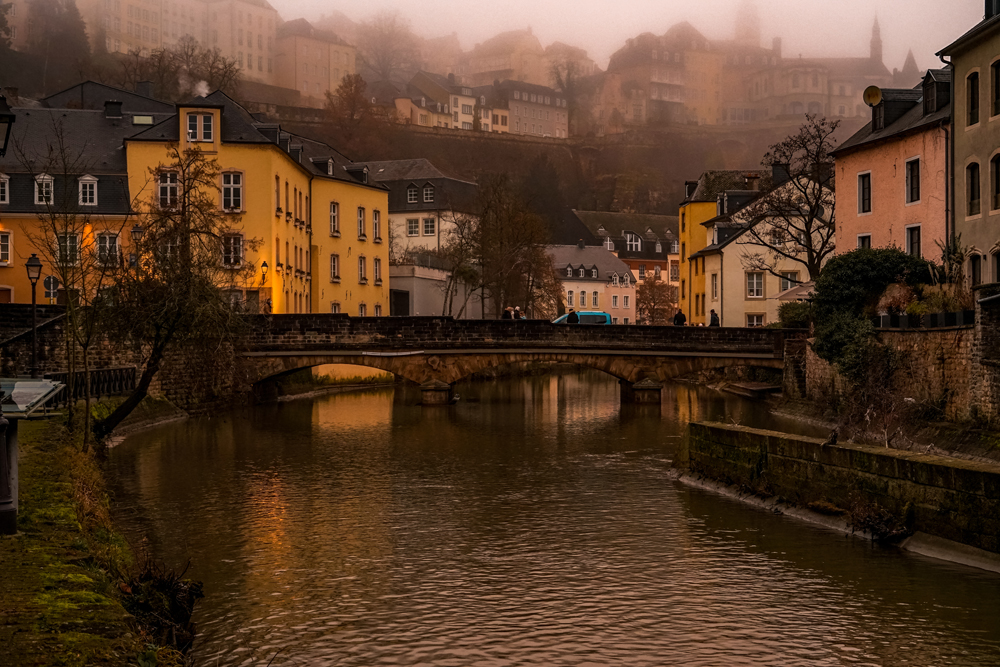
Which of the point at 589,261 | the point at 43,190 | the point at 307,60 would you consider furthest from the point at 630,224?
the point at 43,190

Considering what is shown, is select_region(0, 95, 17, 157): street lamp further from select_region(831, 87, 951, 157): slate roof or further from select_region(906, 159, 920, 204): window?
select_region(906, 159, 920, 204): window

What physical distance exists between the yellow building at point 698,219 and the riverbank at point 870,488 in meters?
44.0

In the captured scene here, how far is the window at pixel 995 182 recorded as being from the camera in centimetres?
3039

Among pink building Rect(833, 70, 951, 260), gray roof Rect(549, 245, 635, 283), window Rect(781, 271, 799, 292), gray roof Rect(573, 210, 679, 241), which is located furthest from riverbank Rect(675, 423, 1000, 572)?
gray roof Rect(573, 210, 679, 241)

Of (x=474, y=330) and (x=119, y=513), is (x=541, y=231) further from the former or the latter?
(x=119, y=513)

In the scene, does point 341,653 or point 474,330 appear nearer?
point 341,653

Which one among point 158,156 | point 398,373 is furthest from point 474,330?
point 158,156

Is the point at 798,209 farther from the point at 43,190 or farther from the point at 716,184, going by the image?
the point at 43,190

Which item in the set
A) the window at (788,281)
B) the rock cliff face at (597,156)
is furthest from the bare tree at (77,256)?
the rock cliff face at (597,156)

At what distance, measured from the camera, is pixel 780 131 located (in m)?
174

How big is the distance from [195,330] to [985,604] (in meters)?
17.7

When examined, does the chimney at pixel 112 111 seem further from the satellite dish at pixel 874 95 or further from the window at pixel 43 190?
the satellite dish at pixel 874 95

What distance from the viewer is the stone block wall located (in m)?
14.3

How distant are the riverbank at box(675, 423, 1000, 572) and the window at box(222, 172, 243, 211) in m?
28.7
